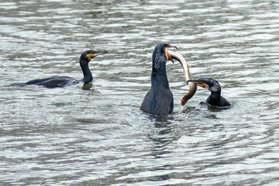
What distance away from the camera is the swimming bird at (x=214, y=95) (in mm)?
17406

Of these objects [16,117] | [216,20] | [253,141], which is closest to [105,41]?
[216,20]

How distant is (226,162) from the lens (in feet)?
44.1

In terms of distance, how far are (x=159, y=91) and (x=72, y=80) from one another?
10.7ft

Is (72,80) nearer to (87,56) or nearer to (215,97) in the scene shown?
(87,56)

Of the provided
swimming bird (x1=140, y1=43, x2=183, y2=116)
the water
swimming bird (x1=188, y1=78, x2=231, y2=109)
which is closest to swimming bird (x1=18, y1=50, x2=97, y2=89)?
the water

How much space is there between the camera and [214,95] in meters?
17.4

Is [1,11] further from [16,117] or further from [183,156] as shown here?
[183,156]

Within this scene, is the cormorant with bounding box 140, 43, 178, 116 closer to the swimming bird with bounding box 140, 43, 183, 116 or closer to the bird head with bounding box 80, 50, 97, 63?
the swimming bird with bounding box 140, 43, 183, 116

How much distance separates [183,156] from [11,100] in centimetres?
511

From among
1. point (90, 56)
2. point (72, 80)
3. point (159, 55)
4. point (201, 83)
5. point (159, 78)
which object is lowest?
point (72, 80)

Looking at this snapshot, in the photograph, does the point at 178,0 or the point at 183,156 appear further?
the point at 178,0

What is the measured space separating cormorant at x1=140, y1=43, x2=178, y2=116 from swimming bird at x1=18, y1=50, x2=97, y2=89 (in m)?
2.64

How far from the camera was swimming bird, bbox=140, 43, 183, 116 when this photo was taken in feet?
55.4

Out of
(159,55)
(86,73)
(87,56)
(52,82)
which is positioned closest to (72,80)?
(86,73)
